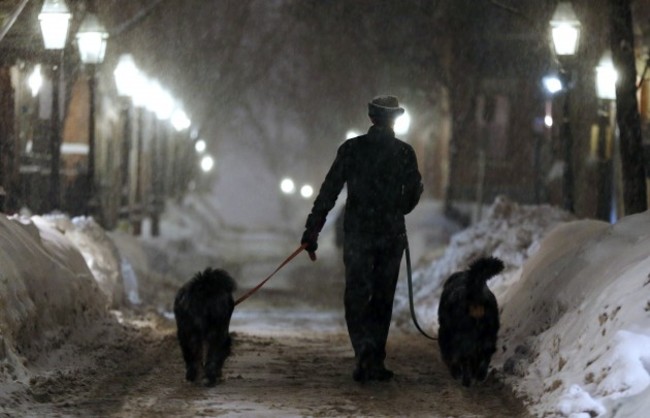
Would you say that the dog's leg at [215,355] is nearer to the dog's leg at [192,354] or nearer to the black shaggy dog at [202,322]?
the black shaggy dog at [202,322]

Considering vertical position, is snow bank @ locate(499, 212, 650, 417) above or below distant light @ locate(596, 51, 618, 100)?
below

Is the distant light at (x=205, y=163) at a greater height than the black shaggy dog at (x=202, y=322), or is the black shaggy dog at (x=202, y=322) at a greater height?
the distant light at (x=205, y=163)

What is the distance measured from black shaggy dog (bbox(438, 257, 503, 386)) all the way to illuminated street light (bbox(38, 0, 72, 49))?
9603 millimetres

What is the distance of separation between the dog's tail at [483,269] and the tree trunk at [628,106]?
19.4 ft

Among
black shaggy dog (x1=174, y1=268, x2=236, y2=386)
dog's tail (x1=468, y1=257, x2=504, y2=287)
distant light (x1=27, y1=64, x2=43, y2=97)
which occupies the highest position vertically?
distant light (x1=27, y1=64, x2=43, y2=97)

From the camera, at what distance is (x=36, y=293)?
34.9 feet

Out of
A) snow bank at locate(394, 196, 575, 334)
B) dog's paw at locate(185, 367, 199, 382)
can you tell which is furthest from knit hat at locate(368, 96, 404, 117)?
snow bank at locate(394, 196, 575, 334)

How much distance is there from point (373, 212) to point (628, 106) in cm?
605

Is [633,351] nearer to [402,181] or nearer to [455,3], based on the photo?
[402,181]

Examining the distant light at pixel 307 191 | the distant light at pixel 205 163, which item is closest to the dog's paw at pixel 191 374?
the distant light at pixel 205 163

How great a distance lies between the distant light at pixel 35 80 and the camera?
25.5 metres

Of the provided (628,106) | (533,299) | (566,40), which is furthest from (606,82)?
(533,299)

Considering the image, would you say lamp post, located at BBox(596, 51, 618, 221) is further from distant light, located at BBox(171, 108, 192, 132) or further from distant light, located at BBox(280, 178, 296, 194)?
distant light, located at BBox(280, 178, 296, 194)

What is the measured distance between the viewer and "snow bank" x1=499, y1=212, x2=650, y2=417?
7090 mm
